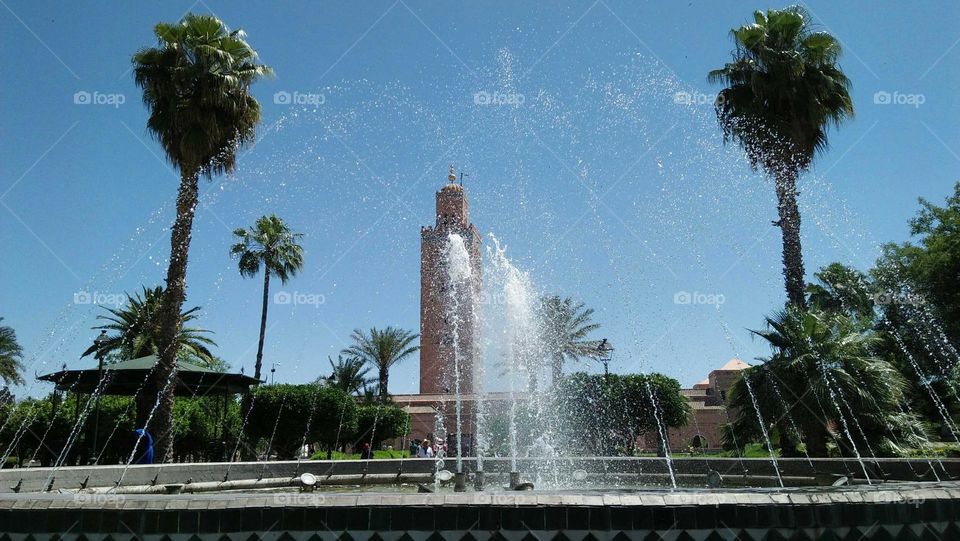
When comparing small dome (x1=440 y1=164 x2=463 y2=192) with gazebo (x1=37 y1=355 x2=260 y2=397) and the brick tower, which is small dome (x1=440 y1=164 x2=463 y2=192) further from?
gazebo (x1=37 y1=355 x2=260 y2=397)

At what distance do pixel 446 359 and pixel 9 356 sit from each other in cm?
2986

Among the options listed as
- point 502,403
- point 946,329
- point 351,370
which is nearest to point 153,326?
point 351,370

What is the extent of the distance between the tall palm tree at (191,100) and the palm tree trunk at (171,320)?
0.07 ft

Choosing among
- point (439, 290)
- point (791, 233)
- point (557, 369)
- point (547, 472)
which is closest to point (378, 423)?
point (557, 369)

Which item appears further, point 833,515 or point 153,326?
point 153,326

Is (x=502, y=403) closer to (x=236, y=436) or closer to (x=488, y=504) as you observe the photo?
(x=236, y=436)

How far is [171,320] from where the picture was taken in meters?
14.1

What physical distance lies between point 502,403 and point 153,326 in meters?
19.8

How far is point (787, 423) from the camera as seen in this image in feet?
39.9

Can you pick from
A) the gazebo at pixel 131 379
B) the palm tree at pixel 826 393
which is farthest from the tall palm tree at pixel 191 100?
the palm tree at pixel 826 393

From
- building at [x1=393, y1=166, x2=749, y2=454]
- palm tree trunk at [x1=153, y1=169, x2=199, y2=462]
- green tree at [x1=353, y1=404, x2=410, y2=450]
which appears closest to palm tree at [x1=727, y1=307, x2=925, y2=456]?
palm tree trunk at [x1=153, y1=169, x2=199, y2=462]

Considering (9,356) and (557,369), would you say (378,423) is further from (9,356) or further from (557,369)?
→ (9,356)

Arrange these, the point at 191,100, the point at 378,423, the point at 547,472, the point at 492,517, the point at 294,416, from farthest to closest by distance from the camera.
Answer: the point at 378,423 → the point at 294,416 → the point at 191,100 → the point at 547,472 → the point at 492,517

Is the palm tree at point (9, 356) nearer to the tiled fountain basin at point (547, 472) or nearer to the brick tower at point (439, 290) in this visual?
the brick tower at point (439, 290)
